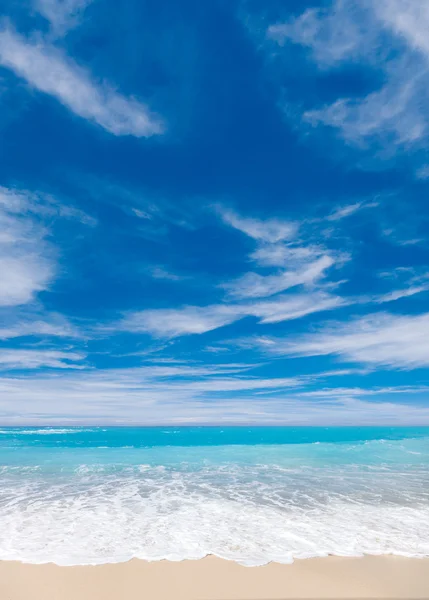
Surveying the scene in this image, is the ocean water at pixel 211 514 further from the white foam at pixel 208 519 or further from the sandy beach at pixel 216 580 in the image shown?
the sandy beach at pixel 216 580

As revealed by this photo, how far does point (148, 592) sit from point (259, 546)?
3190 millimetres

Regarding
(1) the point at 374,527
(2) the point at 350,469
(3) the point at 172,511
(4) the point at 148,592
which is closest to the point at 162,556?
(4) the point at 148,592

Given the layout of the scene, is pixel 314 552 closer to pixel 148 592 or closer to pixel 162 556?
pixel 162 556

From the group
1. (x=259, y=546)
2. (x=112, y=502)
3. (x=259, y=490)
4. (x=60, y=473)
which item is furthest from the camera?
(x=60, y=473)

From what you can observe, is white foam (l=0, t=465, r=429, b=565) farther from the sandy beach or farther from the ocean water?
the sandy beach

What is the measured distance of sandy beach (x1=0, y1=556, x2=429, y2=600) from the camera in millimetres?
6203

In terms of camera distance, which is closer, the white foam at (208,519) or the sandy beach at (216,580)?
the sandy beach at (216,580)

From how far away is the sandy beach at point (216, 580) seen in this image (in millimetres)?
6203

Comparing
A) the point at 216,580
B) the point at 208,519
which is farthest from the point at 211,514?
the point at 216,580

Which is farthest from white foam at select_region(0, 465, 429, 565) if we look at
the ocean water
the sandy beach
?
the sandy beach

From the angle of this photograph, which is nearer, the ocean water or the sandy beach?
the sandy beach

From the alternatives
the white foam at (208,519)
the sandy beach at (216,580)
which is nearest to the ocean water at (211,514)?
the white foam at (208,519)

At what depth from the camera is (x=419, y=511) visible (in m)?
12.0

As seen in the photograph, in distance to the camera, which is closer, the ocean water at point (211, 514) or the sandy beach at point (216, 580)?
the sandy beach at point (216, 580)
